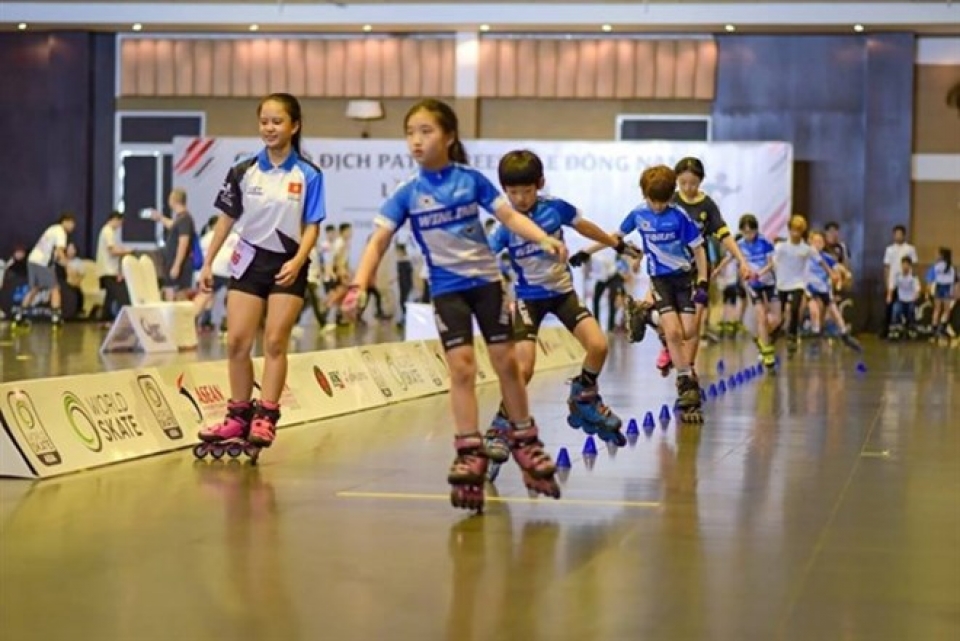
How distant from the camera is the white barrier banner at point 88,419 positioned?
838 centimetres

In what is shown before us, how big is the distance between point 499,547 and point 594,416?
12.3 ft

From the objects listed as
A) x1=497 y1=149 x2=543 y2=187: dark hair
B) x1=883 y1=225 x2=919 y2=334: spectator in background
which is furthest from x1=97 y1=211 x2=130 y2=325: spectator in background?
x1=497 y1=149 x2=543 y2=187: dark hair

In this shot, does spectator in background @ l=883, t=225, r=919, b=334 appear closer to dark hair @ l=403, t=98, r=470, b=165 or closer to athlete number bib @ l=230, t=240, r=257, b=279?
athlete number bib @ l=230, t=240, r=257, b=279

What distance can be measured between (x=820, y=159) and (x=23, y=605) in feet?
96.3

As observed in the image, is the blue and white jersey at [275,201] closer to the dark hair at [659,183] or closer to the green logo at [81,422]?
the green logo at [81,422]

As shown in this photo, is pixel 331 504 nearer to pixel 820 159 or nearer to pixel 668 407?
pixel 668 407

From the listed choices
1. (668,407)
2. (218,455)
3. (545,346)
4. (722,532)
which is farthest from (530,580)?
(545,346)

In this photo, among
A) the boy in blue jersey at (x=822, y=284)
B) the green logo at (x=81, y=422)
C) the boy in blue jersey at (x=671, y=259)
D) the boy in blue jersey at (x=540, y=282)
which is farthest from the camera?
the boy in blue jersey at (x=822, y=284)

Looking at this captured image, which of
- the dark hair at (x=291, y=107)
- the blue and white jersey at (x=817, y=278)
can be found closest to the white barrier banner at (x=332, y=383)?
the dark hair at (x=291, y=107)

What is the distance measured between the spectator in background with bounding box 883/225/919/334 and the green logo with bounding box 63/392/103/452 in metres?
23.7

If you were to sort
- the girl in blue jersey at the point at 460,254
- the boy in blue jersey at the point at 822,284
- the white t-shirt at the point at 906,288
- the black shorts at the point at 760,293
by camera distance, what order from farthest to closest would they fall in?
the white t-shirt at the point at 906,288, the boy in blue jersey at the point at 822,284, the black shorts at the point at 760,293, the girl in blue jersey at the point at 460,254

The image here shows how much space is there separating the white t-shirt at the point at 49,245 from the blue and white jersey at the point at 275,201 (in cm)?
1894

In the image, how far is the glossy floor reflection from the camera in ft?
16.3

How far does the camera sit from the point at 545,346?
1923cm
